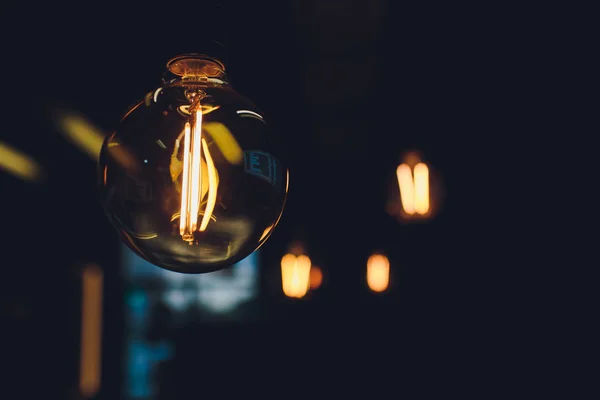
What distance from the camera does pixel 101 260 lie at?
17.5ft

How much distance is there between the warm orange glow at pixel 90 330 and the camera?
4.52 meters

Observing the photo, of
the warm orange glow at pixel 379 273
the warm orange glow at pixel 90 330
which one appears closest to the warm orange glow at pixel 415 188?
the warm orange glow at pixel 379 273

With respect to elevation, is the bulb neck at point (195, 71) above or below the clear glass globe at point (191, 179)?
above

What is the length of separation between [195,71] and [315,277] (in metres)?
6.88

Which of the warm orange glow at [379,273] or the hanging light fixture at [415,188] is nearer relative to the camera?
the hanging light fixture at [415,188]

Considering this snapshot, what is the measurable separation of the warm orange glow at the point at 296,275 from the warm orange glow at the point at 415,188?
1.57 metres

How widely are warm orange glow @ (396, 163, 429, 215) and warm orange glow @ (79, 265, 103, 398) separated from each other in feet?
9.27

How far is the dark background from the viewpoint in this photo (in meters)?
2.91

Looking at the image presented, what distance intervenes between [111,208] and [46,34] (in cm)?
210

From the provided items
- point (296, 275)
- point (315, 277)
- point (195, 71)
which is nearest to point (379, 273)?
point (296, 275)

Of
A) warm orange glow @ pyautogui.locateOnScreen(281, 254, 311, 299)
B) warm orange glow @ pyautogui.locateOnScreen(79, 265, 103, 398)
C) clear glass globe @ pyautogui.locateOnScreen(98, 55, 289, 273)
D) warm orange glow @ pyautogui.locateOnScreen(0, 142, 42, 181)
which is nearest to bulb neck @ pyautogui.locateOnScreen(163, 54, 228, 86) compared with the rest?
clear glass globe @ pyautogui.locateOnScreen(98, 55, 289, 273)

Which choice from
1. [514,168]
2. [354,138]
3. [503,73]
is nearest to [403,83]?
[503,73]

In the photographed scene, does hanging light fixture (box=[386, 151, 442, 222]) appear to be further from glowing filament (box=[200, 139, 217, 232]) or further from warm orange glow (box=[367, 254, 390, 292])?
glowing filament (box=[200, 139, 217, 232])

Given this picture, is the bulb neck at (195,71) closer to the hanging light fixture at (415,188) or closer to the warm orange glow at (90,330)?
the hanging light fixture at (415,188)
